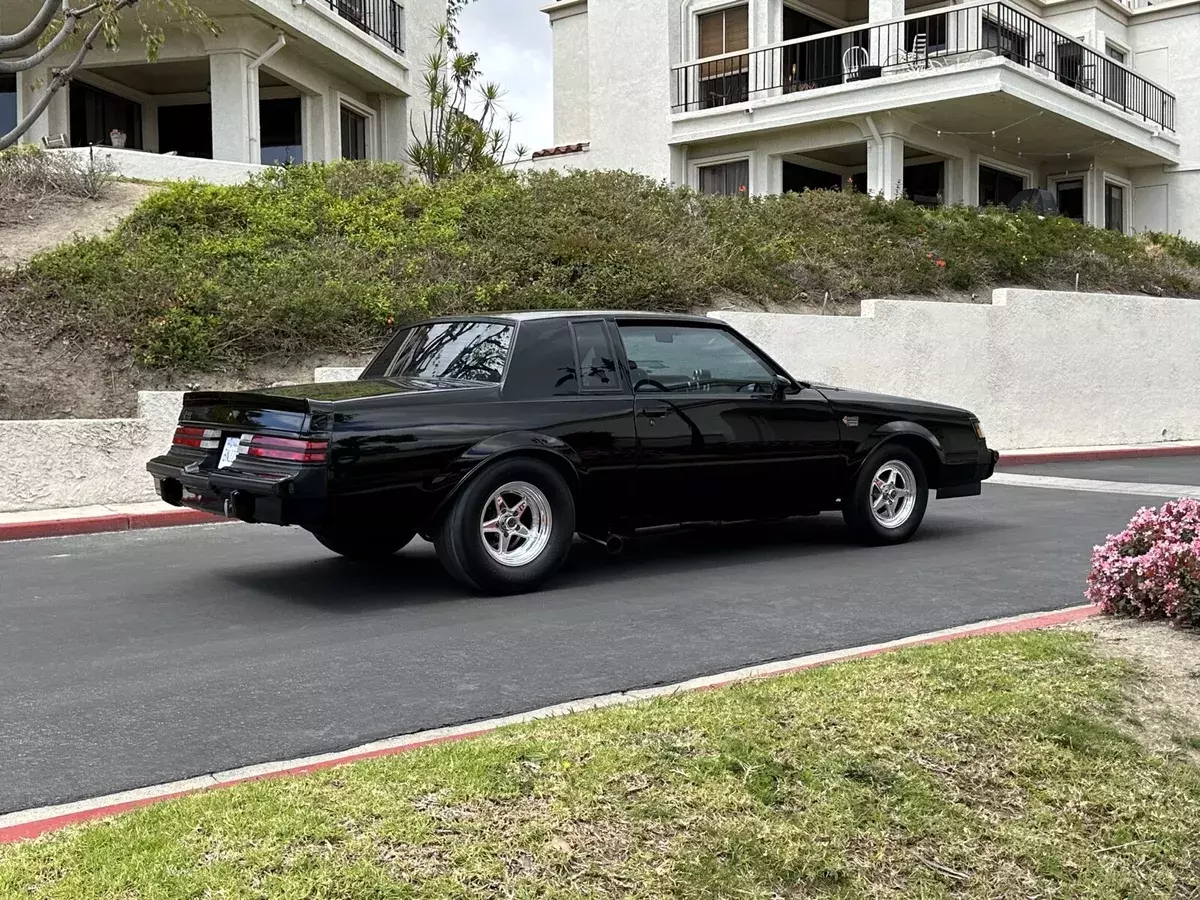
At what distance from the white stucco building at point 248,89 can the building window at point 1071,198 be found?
16.0 m

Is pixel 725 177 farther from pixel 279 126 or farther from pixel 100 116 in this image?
pixel 100 116

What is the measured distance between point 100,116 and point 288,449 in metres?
20.8

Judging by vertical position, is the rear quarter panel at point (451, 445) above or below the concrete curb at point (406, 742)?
above

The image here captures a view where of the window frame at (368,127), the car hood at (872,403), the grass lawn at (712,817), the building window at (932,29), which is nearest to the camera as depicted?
the grass lawn at (712,817)

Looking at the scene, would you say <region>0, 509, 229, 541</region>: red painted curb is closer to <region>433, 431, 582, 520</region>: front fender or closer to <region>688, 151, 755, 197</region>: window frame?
<region>433, 431, 582, 520</region>: front fender

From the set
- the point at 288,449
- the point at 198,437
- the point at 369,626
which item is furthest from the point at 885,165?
the point at 369,626

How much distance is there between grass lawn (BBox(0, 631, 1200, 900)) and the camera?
3.07 metres

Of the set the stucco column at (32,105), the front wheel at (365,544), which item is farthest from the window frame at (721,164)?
the front wheel at (365,544)

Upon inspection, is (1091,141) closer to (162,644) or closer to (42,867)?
(162,644)

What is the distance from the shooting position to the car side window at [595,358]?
295 inches

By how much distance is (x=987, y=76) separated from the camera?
21.9 m

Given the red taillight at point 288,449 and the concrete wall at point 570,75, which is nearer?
the red taillight at point 288,449

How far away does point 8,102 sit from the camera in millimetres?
22594

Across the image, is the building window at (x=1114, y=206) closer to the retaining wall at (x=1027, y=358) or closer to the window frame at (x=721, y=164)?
the window frame at (x=721, y=164)
